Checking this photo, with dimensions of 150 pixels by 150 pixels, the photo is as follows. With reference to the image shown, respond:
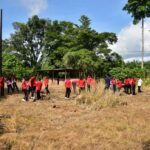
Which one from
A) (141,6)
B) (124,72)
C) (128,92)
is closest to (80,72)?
(124,72)

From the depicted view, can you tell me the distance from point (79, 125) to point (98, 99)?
5972mm

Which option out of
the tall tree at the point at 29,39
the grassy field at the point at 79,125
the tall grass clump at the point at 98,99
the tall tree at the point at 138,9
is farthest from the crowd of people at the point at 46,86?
the tall tree at the point at 29,39

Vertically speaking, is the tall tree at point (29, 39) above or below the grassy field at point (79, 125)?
above

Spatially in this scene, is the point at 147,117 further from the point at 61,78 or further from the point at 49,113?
the point at 61,78

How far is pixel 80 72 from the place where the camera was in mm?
51156

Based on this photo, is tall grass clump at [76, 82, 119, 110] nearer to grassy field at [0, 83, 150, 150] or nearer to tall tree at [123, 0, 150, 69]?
grassy field at [0, 83, 150, 150]

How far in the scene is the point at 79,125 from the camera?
15.2m

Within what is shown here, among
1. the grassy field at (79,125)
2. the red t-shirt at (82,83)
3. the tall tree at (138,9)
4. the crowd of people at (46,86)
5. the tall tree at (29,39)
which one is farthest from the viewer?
the tall tree at (29,39)

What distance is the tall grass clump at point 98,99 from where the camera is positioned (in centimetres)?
2027

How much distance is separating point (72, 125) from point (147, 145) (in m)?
3.71

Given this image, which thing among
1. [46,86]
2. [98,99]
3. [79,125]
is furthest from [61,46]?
[79,125]

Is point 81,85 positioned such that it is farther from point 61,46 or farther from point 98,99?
point 61,46

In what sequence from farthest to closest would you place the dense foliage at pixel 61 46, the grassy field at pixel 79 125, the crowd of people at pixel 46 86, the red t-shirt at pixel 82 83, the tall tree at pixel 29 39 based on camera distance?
1. the tall tree at pixel 29 39
2. the dense foliage at pixel 61 46
3. the red t-shirt at pixel 82 83
4. the crowd of people at pixel 46 86
5. the grassy field at pixel 79 125

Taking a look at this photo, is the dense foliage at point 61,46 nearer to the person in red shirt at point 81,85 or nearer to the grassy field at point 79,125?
the person in red shirt at point 81,85
